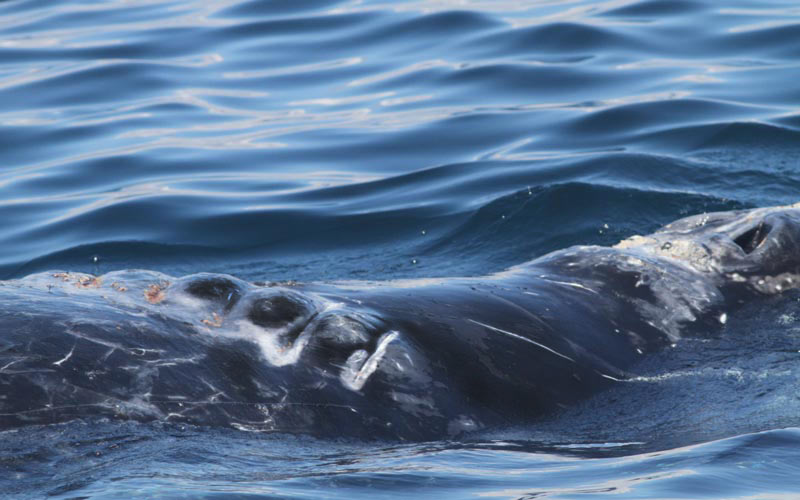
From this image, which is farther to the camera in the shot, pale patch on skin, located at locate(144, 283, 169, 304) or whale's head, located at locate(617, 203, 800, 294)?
whale's head, located at locate(617, 203, 800, 294)

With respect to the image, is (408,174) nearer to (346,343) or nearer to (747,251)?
(747,251)

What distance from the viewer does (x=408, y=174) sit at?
11.5 metres

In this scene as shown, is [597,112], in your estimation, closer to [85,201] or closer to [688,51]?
[688,51]

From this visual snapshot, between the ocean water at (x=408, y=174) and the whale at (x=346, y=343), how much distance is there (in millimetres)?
120

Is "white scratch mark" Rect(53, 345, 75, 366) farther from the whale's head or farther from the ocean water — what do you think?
the whale's head

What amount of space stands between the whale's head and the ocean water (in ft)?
0.44

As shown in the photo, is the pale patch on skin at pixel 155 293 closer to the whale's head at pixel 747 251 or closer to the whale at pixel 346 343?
the whale at pixel 346 343

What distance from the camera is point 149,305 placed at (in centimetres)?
493

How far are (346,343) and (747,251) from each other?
2.62 metres

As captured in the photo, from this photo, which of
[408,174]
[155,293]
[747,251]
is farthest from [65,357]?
[408,174]

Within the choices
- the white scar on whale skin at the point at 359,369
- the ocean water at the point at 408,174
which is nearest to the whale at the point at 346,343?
the white scar on whale skin at the point at 359,369

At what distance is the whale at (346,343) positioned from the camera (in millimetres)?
4410

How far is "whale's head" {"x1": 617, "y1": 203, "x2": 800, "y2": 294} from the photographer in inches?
247

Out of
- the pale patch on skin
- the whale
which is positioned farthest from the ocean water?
the pale patch on skin
